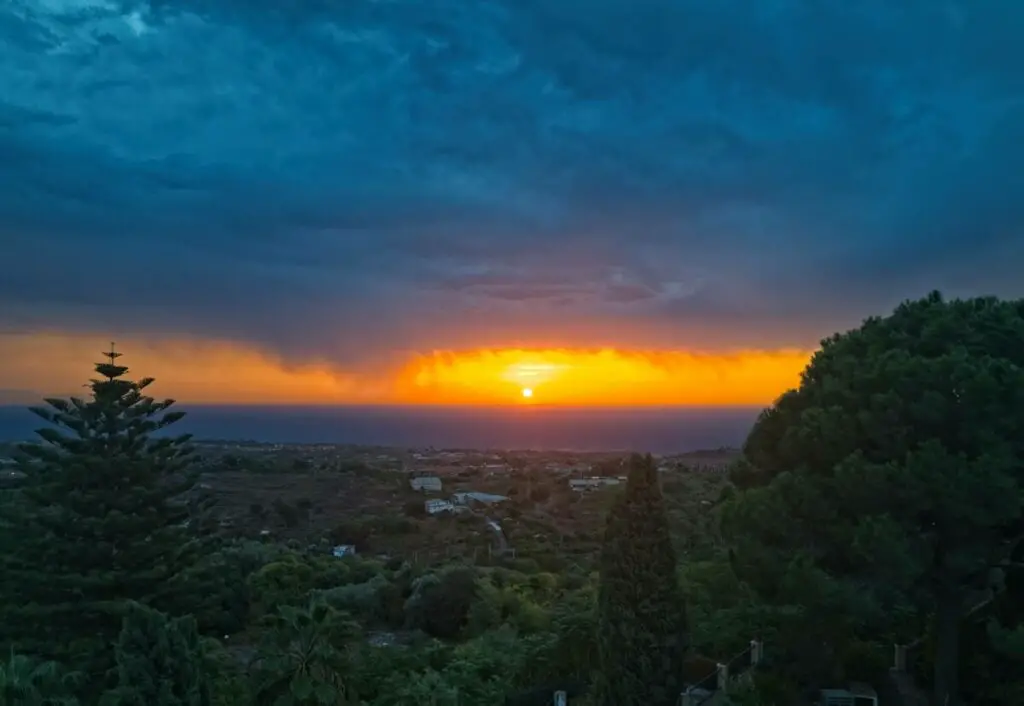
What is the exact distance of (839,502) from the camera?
747 cm

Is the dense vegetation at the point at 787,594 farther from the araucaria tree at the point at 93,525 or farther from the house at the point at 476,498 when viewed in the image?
the house at the point at 476,498

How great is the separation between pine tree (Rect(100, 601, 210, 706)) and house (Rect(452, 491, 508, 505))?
28915mm

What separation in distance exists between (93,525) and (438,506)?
892 inches

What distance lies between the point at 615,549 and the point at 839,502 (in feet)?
8.01

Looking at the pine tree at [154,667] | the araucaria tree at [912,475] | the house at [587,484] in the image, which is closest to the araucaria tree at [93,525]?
the pine tree at [154,667]

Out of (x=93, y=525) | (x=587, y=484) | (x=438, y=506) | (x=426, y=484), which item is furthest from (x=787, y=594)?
(x=426, y=484)

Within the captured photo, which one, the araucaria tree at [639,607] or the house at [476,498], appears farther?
the house at [476,498]

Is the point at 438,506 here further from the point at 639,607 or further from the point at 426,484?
the point at 639,607

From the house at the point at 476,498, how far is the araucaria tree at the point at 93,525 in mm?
22898

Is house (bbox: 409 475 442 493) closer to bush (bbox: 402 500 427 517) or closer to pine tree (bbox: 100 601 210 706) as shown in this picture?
bush (bbox: 402 500 427 517)

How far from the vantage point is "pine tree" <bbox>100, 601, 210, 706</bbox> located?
24.4 ft

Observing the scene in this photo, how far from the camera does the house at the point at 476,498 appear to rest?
37.3m

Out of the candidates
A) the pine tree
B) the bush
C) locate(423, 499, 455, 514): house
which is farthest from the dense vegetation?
locate(423, 499, 455, 514): house

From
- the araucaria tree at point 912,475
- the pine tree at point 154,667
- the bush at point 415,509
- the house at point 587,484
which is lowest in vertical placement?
the bush at point 415,509
